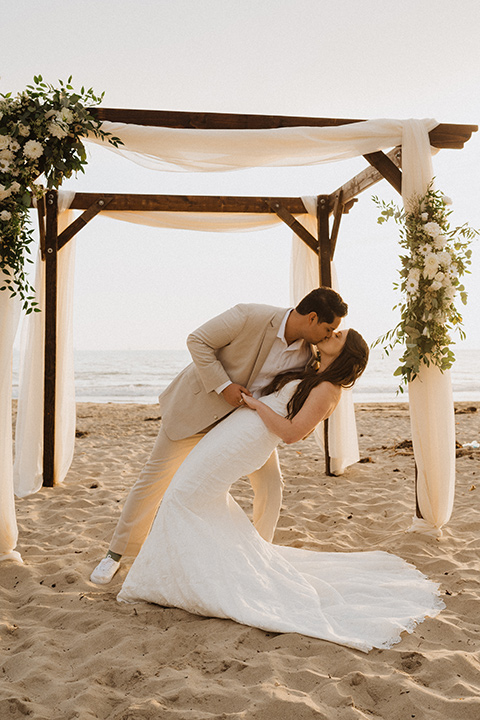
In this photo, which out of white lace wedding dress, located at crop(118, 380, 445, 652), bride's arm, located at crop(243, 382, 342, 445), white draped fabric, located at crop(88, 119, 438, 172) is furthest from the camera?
white draped fabric, located at crop(88, 119, 438, 172)

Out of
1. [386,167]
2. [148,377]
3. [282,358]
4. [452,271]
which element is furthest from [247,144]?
[148,377]

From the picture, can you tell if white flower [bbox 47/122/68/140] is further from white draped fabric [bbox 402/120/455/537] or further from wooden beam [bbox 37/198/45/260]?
wooden beam [bbox 37/198/45/260]

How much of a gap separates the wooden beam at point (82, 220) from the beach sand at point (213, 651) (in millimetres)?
2613

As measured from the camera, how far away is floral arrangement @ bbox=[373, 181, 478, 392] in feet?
11.2

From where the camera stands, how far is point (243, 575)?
2500mm

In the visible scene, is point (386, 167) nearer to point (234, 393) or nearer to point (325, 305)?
point (325, 305)

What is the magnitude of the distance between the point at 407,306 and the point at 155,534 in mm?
2078

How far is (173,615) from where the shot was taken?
8.11 feet

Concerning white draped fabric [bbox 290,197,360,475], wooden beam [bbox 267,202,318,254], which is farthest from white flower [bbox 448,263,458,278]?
wooden beam [bbox 267,202,318,254]

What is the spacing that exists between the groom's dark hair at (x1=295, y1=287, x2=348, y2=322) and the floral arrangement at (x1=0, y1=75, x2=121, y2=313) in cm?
144

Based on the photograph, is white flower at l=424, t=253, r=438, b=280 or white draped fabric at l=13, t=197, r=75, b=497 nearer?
white flower at l=424, t=253, r=438, b=280

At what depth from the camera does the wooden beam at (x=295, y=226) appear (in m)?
5.52

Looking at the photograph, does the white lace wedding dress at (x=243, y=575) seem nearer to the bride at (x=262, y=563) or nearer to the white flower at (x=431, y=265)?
the bride at (x=262, y=563)

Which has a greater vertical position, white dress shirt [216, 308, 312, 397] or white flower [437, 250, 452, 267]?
white flower [437, 250, 452, 267]
